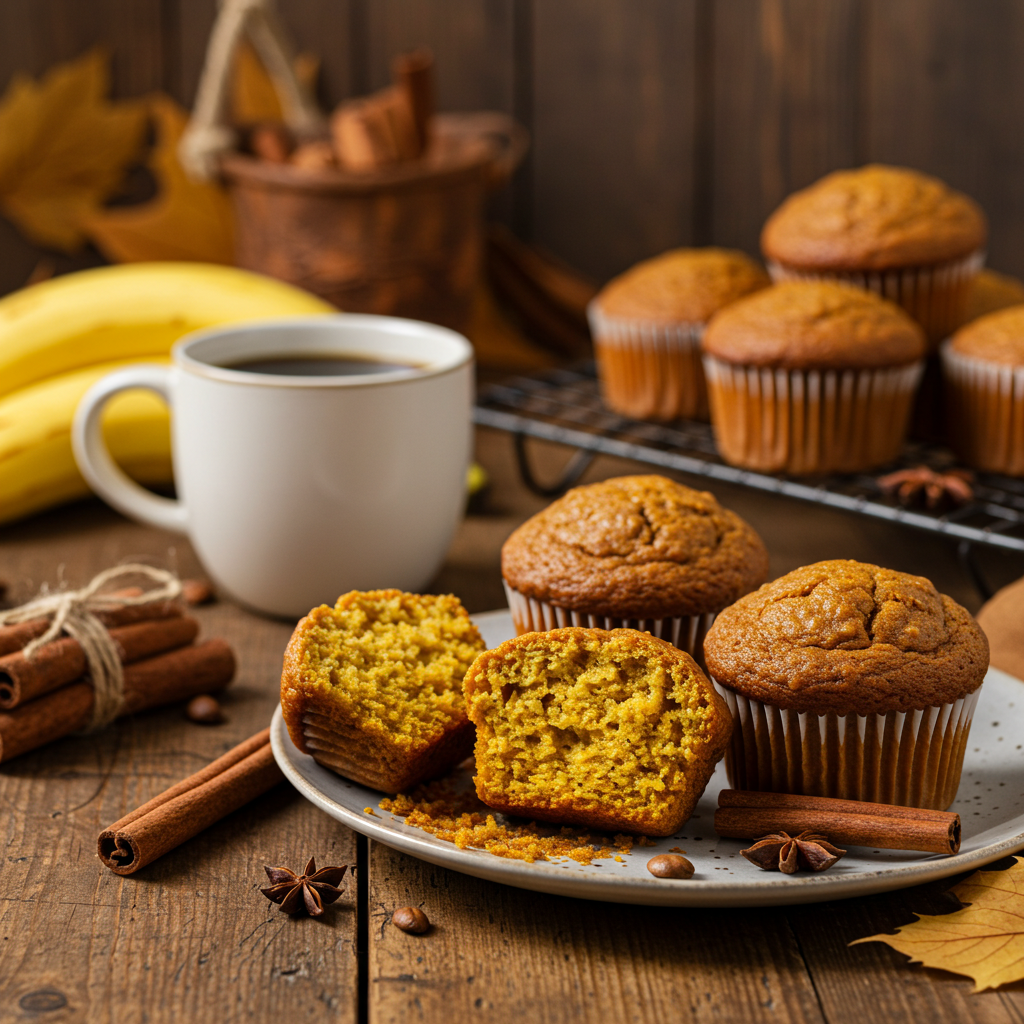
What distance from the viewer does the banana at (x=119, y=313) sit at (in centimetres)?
224

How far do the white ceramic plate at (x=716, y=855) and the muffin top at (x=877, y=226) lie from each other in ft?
3.10

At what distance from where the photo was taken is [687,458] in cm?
200

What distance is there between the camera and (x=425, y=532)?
69.3 inches

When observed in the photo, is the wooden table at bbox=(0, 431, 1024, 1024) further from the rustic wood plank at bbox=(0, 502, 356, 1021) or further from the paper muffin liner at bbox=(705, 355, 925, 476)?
the paper muffin liner at bbox=(705, 355, 925, 476)

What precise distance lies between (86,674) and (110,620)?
0.09m

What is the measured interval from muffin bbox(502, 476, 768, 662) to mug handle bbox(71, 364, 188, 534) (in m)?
0.61

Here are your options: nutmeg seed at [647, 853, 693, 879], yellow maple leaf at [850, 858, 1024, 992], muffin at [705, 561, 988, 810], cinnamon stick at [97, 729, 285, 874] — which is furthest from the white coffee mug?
yellow maple leaf at [850, 858, 1024, 992]

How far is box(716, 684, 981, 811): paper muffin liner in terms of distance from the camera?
1.20 metres

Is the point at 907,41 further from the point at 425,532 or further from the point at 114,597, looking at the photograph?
the point at 114,597

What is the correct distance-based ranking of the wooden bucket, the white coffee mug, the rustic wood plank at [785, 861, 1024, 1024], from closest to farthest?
the rustic wood plank at [785, 861, 1024, 1024], the white coffee mug, the wooden bucket

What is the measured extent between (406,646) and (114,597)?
17.1 inches

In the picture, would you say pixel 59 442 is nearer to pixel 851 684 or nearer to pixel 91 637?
pixel 91 637

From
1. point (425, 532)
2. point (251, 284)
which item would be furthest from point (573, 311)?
point (425, 532)

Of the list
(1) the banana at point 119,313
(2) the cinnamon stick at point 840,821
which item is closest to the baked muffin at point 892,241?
(1) the banana at point 119,313
